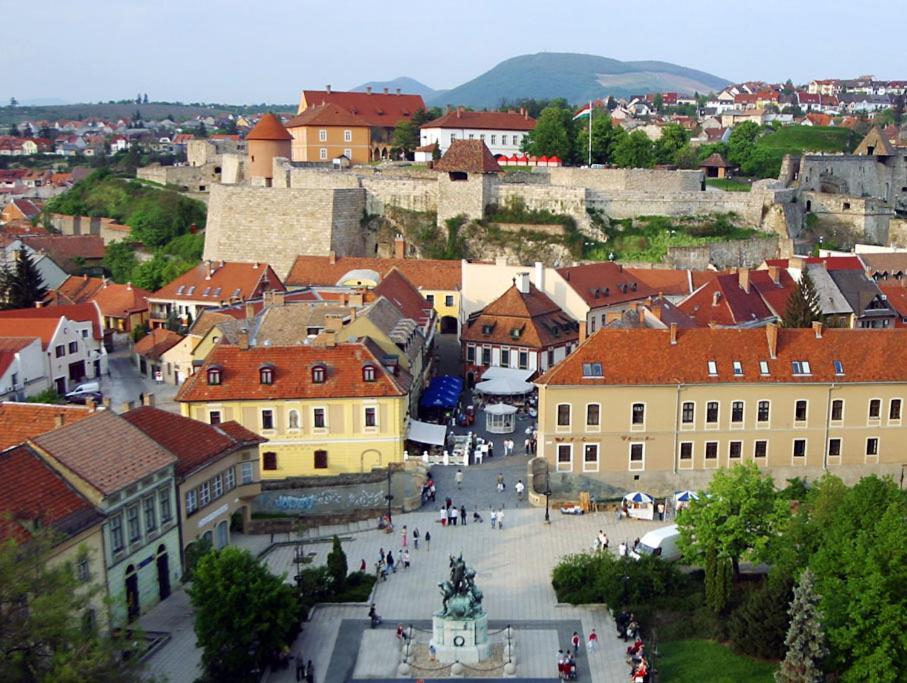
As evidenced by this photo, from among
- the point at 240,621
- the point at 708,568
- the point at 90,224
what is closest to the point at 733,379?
the point at 708,568

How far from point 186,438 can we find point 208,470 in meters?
1.18

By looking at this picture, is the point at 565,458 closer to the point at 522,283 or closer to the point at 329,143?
the point at 522,283

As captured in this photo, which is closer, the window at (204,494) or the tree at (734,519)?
the tree at (734,519)

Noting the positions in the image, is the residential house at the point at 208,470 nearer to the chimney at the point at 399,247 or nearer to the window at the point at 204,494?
the window at the point at 204,494

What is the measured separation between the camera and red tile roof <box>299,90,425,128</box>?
3565 inches

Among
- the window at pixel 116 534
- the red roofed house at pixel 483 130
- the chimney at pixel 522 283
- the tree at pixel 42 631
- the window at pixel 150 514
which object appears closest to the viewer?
the tree at pixel 42 631

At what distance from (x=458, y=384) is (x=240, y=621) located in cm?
2462

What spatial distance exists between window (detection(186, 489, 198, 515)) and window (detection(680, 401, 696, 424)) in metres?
16.9

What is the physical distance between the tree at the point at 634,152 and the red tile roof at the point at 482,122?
8547 millimetres

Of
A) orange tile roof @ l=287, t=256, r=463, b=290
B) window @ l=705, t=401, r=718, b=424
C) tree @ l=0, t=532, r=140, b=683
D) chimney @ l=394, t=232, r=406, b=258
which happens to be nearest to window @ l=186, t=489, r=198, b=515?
tree @ l=0, t=532, r=140, b=683

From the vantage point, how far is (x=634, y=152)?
79.3m

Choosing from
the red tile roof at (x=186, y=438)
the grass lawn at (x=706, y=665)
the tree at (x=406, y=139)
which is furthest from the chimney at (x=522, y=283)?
the tree at (x=406, y=139)

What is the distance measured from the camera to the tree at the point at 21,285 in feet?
206

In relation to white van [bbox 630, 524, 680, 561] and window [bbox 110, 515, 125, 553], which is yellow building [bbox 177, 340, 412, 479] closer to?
white van [bbox 630, 524, 680, 561]
